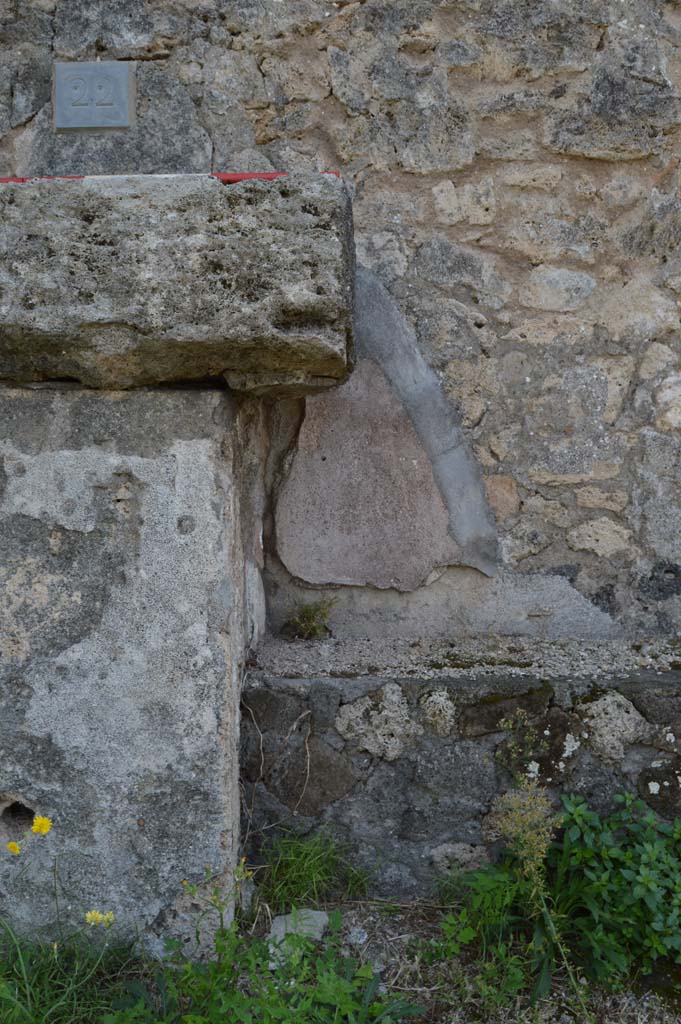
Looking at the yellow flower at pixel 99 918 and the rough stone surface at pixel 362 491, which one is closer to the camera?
the yellow flower at pixel 99 918

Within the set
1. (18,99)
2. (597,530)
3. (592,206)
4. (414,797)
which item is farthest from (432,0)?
(414,797)

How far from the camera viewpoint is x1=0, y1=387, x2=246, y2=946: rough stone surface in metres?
1.99

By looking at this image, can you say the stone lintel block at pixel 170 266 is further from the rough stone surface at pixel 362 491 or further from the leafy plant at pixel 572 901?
the leafy plant at pixel 572 901

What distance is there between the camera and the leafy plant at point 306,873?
2.20 m

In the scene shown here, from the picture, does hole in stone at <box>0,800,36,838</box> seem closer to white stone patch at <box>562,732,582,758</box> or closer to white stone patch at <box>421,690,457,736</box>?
white stone patch at <box>421,690,457,736</box>

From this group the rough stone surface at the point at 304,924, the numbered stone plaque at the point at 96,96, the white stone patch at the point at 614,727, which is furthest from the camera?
the numbered stone plaque at the point at 96,96

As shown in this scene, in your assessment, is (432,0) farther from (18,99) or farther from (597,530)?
(597,530)

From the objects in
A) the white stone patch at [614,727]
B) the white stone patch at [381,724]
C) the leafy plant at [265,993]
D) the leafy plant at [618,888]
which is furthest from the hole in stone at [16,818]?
the white stone patch at [614,727]

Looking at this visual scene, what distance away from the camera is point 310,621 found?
8.30ft

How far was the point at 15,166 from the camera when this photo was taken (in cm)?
251

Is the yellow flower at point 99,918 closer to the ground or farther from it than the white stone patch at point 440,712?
closer to the ground

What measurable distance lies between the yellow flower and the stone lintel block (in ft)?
3.63

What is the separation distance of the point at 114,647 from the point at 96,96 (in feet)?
4.81

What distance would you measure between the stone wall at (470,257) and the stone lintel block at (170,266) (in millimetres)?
627
